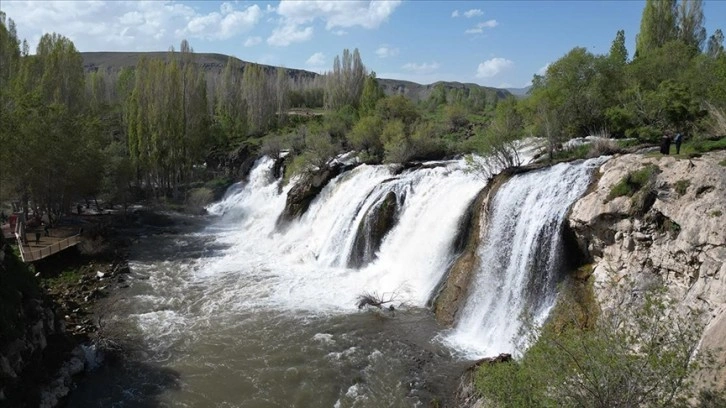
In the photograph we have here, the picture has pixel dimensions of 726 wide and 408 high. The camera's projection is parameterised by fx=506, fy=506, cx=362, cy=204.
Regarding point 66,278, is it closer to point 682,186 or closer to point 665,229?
point 665,229

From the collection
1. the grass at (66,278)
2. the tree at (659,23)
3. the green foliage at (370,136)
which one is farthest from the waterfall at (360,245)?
the tree at (659,23)

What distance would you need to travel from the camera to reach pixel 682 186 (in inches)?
523

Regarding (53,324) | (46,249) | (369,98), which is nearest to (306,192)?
(46,249)

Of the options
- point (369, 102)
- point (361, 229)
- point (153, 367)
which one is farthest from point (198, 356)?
point (369, 102)

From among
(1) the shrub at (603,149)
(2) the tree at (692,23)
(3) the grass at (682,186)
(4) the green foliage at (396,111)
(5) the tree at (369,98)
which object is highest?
(2) the tree at (692,23)

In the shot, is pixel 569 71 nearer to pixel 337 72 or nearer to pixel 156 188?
pixel 156 188

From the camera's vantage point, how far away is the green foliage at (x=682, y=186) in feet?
43.4

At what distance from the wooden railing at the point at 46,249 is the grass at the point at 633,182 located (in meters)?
23.2

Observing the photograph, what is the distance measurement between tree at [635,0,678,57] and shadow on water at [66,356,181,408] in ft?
140

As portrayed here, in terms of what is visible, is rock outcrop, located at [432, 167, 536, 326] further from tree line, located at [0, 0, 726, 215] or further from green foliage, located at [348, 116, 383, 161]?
green foliage, located at [348, 116, 383, 161]

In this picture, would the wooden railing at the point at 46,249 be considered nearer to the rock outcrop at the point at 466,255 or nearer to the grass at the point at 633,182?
the rock outcrop at the point at 466,255

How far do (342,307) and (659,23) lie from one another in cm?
3846

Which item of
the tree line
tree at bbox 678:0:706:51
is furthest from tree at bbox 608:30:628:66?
tree at bbox 678:0:706:51

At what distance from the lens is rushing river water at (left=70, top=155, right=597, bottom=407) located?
13500 millimetres
